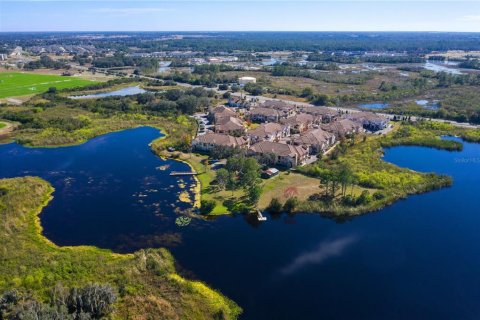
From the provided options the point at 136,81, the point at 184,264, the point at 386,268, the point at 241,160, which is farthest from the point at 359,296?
the point at 136,81

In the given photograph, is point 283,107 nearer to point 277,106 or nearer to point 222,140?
point 277,106

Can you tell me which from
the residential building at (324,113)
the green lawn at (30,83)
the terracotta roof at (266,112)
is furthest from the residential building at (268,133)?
the green lawn at (30,83)

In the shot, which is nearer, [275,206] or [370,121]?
[275,206]

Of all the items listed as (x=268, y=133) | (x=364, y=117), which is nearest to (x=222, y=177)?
(x=268, y=133)

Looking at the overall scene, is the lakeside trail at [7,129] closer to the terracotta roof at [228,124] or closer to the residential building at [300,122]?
the terracotta roof at [228,124]

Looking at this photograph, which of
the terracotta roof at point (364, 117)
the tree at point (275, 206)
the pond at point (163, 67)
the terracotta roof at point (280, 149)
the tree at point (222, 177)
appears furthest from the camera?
the pond at point (163, 67)

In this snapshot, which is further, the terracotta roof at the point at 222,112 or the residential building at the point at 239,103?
the residential building at the point at 239,103

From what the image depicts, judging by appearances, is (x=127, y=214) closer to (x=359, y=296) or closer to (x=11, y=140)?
(x=359, y=296)

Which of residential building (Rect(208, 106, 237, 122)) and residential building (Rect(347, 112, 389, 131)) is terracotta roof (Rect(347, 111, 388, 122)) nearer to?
residential building (Rect(347, 112, 389, 131))
